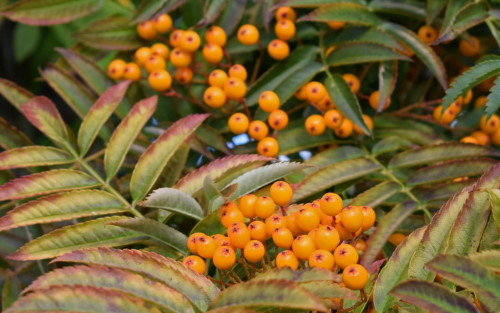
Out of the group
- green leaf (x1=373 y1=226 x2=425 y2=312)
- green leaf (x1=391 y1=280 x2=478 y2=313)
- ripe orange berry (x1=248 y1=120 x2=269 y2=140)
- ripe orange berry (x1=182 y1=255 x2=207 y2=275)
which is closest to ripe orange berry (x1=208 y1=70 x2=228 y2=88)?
ripe orange berry (x1=248 y1=120 x2=269 y2=140)

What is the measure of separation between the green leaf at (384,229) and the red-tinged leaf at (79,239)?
426mm

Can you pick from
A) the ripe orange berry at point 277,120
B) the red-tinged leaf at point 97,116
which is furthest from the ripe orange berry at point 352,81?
the red-tinged leaf at point 97,116

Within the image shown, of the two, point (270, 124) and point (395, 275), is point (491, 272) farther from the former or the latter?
point (270, 124)

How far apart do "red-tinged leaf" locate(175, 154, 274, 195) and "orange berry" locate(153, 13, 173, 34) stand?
0.54 meters

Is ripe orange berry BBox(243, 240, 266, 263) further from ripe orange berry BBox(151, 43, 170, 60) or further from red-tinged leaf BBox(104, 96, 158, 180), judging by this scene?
ripe orange berry BBox(151, 43, 170, 60)

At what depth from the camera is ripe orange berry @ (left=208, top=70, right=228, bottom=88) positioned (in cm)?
157

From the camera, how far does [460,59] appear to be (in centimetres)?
171

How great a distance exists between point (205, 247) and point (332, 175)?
0.41m

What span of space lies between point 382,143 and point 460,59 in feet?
1.16

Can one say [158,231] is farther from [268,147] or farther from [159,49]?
[159,49]

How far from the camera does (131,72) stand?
1.67m

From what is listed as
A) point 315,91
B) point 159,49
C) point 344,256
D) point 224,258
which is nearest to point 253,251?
point 224,258

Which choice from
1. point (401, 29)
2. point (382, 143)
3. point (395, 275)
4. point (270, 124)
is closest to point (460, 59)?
point (401, 29)

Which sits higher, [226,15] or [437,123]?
[226,15]
